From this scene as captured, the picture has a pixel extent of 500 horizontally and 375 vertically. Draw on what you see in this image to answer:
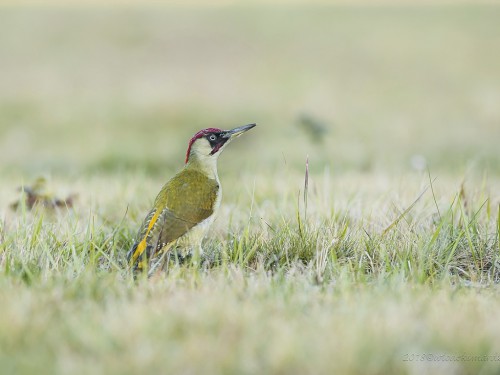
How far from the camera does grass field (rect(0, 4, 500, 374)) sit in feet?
8.39

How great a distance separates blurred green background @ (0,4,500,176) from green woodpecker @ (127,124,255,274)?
9.77ft

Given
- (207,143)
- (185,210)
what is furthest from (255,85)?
(185,210)

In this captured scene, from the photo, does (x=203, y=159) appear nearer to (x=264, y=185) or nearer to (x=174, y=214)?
(x=174, y=214)

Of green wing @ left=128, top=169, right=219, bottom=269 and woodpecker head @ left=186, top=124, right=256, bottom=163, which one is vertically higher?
woodpecker head @ left=186, top=124, right=256, bottom=163

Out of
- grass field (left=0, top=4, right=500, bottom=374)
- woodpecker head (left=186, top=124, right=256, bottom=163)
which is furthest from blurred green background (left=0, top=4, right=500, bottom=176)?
woodpecker head (left=186, top=124, right=256, bottom=163)

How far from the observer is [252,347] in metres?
2.47

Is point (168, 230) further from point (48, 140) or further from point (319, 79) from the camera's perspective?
point (319, 79)

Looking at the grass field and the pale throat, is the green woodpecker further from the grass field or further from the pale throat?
the grass field

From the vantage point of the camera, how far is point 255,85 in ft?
45.7

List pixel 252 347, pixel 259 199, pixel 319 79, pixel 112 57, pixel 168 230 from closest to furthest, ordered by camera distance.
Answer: pixel 252 347 < pixel 168 230 < pixel 259 199 < pixel 319 79 < pixel 112 57

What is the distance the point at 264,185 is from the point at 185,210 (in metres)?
2.44

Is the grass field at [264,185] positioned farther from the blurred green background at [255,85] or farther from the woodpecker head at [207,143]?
the woodpecker head at [207,143]

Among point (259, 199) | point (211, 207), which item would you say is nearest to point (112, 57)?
point (259, 199)

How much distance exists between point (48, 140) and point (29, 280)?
821 cm
